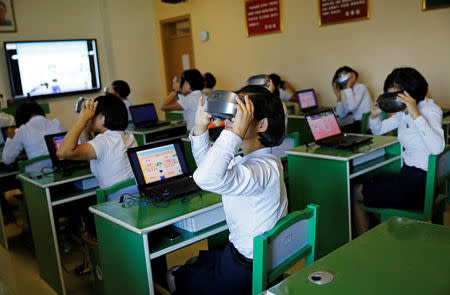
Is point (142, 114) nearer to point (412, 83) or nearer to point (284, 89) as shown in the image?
point (284, 89)

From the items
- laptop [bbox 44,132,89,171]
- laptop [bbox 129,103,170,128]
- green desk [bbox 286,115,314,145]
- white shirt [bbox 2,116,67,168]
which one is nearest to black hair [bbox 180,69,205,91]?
laptop [bbox 129,103,170,128]

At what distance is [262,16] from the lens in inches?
253

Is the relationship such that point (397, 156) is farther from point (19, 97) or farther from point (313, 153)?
point (19, 97)

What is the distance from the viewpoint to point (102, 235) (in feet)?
6.86

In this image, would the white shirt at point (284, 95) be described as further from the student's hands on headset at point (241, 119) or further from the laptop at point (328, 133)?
the student's hands on headset at point (241, 119)

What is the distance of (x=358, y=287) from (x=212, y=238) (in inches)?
56.4

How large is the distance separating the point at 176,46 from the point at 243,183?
697cm

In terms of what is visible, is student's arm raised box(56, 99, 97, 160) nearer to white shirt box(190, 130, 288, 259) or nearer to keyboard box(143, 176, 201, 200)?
keyboard box(143, 176, 201, 200)

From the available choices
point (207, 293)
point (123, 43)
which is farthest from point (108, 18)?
point (207, 293)

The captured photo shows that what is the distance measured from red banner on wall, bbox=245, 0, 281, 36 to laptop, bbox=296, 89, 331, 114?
1.20m

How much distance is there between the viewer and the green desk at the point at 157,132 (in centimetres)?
495

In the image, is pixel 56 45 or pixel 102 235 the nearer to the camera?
pixel 102 235

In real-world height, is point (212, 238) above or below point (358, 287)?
below

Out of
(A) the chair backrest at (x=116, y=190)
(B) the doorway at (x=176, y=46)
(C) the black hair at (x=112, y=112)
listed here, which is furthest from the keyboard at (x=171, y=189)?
(B) the doorway at (x=176, y=46)
